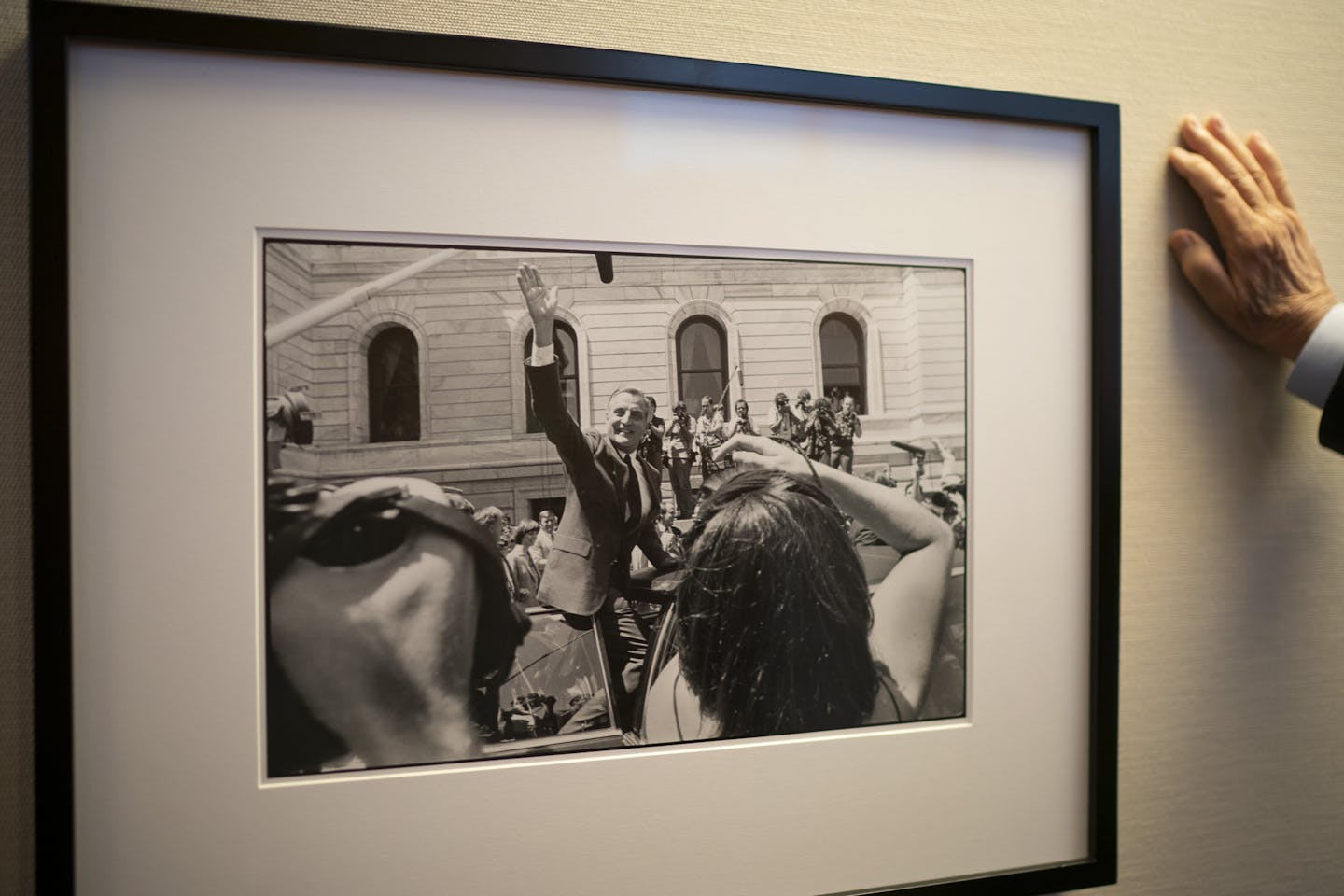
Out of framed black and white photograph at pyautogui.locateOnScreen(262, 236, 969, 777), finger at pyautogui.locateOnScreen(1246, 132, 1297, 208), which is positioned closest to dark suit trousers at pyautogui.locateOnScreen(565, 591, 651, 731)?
framed black and white photograph at pyautogui.locateOnScreen(262, 236, 969, 777)

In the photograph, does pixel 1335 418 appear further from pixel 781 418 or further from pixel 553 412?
pixel 553 412

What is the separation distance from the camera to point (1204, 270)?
0.69 metres

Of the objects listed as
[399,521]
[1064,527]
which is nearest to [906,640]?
[1064,527]

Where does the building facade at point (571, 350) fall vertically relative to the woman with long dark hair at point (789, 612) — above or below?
above

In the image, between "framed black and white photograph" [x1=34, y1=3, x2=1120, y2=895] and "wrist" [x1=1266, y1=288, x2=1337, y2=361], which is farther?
"wrist" [x1=1266, y1=288, x2=1337, y2=361]

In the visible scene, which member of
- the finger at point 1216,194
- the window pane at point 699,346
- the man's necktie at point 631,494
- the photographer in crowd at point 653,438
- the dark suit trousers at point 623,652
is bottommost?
the dark suit trousers at point 623,652

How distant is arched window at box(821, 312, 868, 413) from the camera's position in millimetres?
606

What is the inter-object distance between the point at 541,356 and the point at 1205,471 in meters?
0.62

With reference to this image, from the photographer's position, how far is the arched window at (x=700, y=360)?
582mm

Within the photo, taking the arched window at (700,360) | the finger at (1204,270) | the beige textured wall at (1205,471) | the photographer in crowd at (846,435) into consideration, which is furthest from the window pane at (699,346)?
the finger at (1204,270)

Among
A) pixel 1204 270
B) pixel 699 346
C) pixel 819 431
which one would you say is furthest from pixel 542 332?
pixel 1204 270

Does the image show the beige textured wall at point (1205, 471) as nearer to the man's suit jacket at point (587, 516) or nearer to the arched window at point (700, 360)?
the arched window at point (700, 360)

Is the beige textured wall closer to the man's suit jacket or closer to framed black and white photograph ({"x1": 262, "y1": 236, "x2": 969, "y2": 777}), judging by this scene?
framed black and white photograph ({"x1": 262, "y1": 236, "x2": 969, "y2": 777})

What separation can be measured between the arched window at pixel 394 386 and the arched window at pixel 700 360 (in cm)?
19
